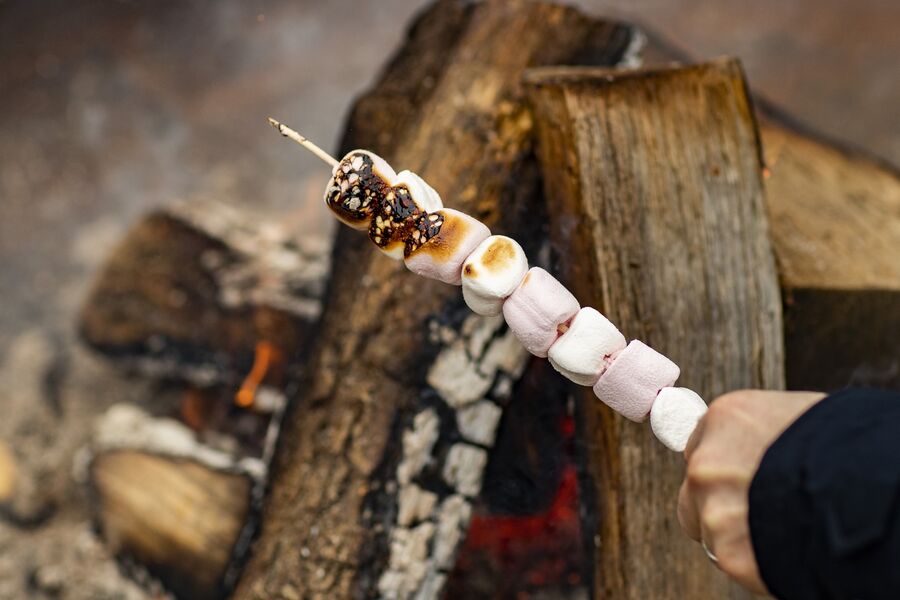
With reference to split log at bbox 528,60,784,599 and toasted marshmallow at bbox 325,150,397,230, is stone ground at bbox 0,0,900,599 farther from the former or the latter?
toasted marshmallow at bbox 325,150,397,230

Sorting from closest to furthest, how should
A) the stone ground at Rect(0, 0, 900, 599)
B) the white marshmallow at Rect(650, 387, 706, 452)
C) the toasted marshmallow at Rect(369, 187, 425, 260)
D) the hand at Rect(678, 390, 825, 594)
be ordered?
1. the hand at Rect(678, 390, 825, 594)
2. the white marshmallow at Rect(650, 387, 706, 452)
3. the toasted marshmallow at Rect(369, 187, 425, 260)
4. the stone ground at Rect(0, 0, 900, 599)

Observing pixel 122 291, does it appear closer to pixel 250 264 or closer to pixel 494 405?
pixel 250 264

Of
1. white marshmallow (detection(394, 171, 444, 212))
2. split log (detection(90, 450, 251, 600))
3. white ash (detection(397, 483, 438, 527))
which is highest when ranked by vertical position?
white marshmallow (detection(394, 171, 444, 212))

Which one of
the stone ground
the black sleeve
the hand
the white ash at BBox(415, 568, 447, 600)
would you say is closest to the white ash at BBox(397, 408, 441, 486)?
the white ash at BBox(415, 568, 447, 600)

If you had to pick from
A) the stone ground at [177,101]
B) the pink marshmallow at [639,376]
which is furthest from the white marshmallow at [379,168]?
A: the stone ground at [177,101]

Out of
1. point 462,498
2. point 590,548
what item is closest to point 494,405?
point 462,498

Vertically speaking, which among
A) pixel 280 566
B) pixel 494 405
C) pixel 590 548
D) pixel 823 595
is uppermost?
pixel 823 595

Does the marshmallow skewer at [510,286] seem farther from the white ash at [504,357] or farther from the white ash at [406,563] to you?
the white ash at [406,563]
